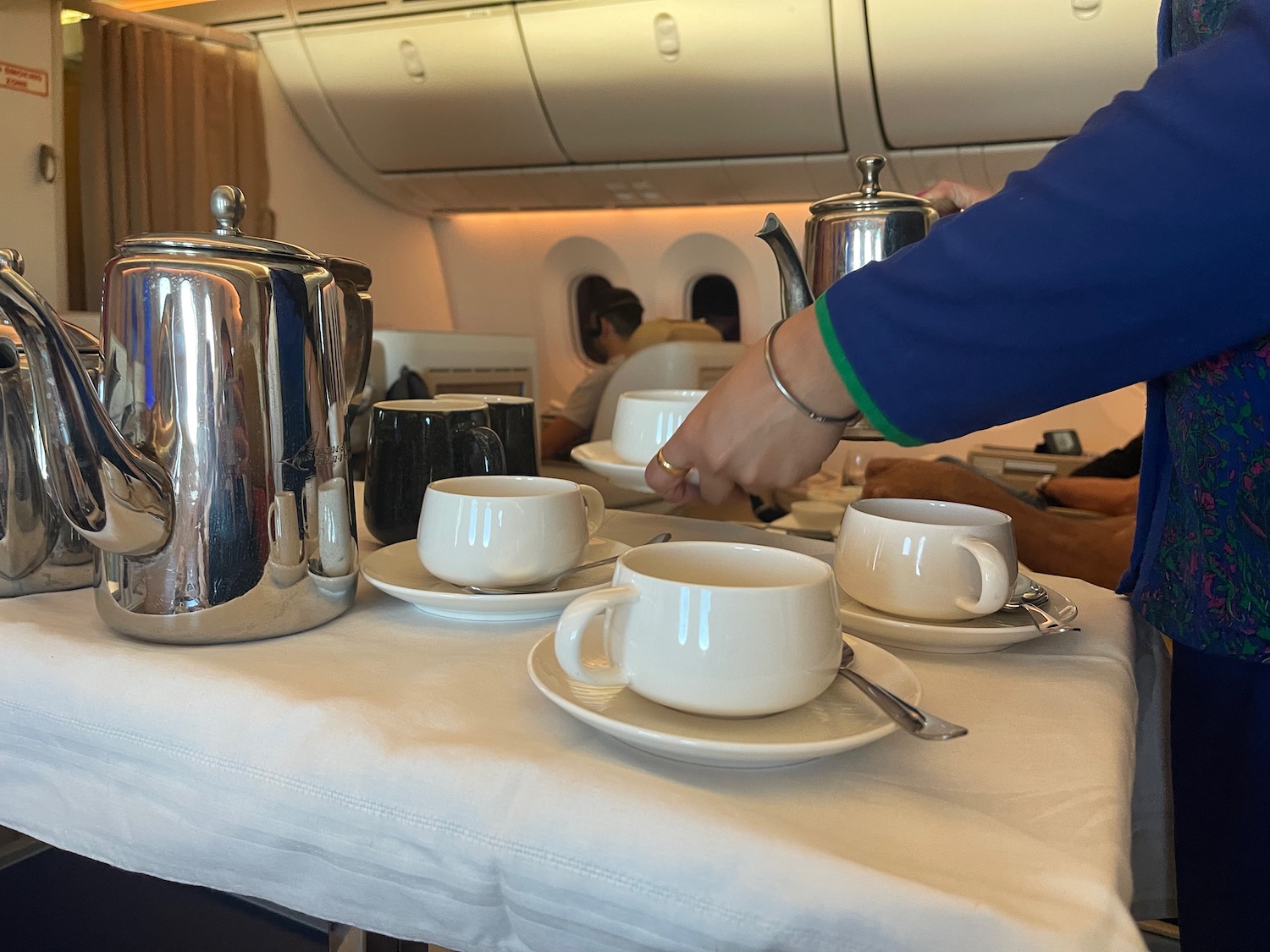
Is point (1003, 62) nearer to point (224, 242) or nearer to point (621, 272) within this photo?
point (621, 272)

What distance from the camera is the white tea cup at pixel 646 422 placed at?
0.72 m

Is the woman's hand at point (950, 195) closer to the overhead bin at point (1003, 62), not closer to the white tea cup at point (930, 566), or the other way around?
the white tea cup at point (930, 566)

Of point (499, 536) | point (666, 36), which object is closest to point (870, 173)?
point (499, 536)

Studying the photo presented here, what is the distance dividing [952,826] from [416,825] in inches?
8.3

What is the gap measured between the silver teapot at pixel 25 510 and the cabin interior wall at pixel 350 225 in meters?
3.05

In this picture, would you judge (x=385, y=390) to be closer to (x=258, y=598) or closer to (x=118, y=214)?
(x=258, y=598)

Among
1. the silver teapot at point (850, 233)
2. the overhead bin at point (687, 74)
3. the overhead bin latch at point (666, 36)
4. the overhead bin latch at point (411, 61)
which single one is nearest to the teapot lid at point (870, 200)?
the silver teapot at point (850, 233)

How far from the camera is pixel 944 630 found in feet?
1.67

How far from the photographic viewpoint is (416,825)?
1.22 ft

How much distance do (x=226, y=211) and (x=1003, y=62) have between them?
8.74 feet

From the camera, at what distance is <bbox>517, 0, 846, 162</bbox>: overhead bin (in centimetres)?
280

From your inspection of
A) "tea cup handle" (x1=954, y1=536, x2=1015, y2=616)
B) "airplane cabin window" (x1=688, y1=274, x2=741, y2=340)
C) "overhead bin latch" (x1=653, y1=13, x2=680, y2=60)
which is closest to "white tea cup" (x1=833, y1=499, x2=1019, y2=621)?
"tea cup handle" (x1=954, y1=536, x2=1015, y2=616)

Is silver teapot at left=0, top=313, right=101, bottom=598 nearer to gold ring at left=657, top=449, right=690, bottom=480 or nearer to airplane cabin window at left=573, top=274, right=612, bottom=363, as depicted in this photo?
gold ring at left=657, top=449, right=690, bottom=480

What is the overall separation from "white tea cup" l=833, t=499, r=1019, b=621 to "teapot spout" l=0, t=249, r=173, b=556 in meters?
0.39
